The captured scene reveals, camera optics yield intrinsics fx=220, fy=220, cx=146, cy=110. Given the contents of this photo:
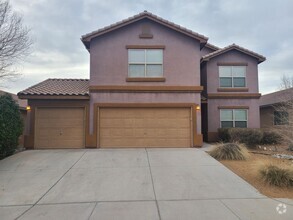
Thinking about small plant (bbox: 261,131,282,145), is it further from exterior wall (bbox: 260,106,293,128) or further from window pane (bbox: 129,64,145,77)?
window pane (bbox: 129,64,145,77)

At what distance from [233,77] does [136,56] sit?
25.7 ft

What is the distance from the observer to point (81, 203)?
19.2 ft

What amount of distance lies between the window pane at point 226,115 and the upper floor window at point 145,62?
242 inches

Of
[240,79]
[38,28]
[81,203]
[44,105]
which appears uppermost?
[38,28]

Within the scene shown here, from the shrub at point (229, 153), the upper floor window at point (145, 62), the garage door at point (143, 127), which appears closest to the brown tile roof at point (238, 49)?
the upper floor window at point (145, 62)

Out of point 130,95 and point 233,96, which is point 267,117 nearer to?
point 233,96

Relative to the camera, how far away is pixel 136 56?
43.4 feet

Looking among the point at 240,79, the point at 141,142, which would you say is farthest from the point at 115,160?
the point at 240,79

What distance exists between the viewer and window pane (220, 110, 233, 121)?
16219 mm

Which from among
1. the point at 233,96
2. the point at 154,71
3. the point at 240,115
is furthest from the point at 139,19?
the point at 240,115

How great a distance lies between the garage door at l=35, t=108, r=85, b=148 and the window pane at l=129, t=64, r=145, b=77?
363 centimetres

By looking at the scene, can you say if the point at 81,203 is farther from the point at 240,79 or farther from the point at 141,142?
the point at 240,79

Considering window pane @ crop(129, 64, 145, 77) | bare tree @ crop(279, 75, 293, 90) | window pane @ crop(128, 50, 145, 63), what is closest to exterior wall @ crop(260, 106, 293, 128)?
bare tree @ crop(279, 75, 293, 90)

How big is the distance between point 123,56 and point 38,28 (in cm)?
623
